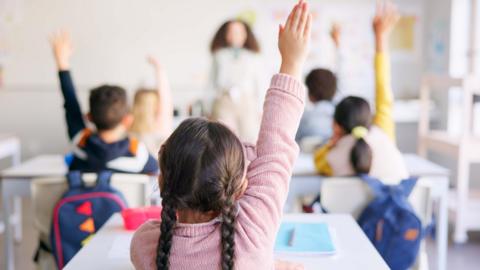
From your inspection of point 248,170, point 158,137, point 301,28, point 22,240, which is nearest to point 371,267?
point 248,170

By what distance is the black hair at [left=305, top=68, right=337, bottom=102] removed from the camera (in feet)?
10.5

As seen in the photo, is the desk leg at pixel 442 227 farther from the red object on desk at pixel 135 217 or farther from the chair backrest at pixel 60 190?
the red object on desk at pixel 135 217

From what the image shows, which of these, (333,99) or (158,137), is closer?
(158,137)

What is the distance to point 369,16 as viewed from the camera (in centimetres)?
528

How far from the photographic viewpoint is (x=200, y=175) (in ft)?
3.34

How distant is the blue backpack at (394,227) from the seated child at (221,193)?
3.29ft

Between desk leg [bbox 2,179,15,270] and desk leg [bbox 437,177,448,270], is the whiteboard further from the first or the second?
desk leg [bbox 437,177,448,270]

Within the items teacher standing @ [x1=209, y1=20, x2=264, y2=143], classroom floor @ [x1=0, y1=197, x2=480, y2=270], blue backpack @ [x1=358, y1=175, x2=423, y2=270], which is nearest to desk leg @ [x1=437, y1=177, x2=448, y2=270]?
classroom floor @ [x1=0, y1=197, x2=480, y2=270]

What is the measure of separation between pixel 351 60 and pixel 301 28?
4.26 metres

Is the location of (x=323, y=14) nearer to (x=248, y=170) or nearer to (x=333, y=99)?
(x=333, y=99)

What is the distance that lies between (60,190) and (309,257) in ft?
3.73

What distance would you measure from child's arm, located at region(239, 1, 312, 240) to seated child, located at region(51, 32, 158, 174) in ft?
4.08

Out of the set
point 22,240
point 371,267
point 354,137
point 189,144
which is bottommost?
point 22,240

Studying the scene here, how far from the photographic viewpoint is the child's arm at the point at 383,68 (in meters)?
2.42
